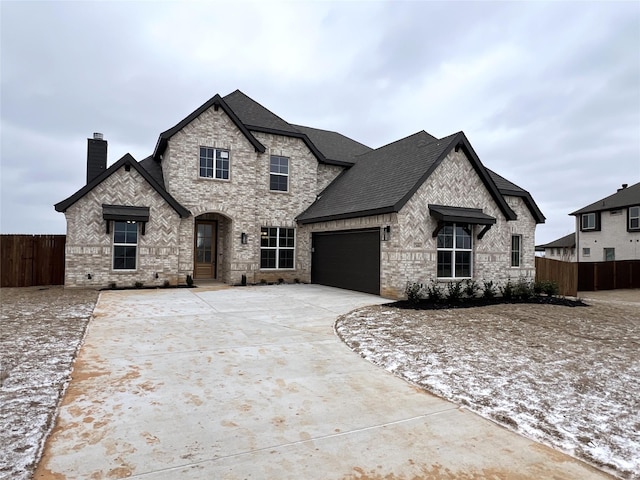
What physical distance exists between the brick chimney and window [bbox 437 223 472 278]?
45.9 ft

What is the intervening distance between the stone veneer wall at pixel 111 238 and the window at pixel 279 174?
189 inches

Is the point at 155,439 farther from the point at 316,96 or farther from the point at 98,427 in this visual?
the point at 316,96

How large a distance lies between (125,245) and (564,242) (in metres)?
43.2

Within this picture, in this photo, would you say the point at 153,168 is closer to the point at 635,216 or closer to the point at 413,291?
the point at 413,291

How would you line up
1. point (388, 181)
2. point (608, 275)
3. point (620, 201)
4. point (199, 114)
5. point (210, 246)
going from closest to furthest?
point (388, 181)
point (199, 114)
point (210, 246)
point (608, 275)
point (620, 201)

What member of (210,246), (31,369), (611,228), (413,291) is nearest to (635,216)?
(611,228)

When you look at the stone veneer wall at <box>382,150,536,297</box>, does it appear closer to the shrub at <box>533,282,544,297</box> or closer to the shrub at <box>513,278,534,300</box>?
the shrub at <box>513,278,534,300</box>

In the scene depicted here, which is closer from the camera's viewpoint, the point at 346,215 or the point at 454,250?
the point at 454,250

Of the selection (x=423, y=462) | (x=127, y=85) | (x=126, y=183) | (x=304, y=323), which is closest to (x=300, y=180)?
(x=126, y=183)

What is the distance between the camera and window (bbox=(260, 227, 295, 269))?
1759 centimetres

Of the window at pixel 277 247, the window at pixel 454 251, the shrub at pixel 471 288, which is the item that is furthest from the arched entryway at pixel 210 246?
the shrub at pixel 471 288

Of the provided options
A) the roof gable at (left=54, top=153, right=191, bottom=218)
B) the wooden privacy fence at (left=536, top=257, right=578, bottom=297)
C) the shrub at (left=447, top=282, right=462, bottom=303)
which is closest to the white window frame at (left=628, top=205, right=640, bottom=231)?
the wooden privacy fence at (left=536, top=257, right=578, bottom=297)

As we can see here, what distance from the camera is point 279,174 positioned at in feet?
59.4

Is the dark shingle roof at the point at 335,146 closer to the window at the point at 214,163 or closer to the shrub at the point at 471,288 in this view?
the window at the point at 214,163
